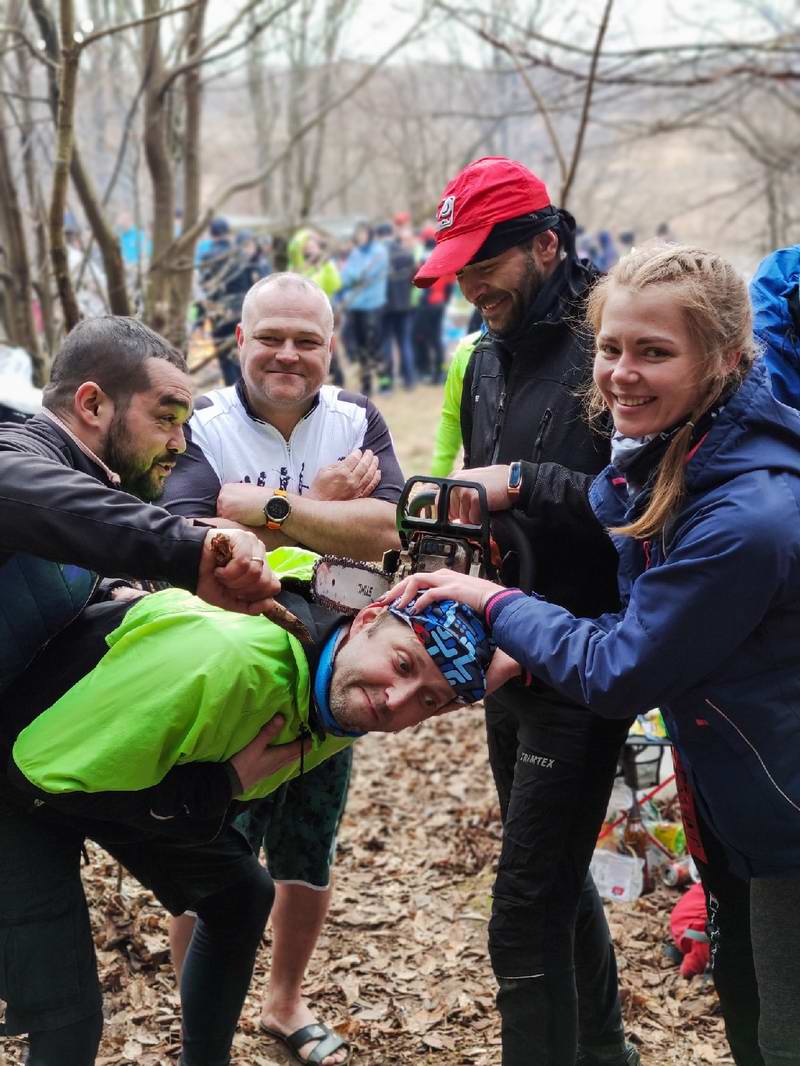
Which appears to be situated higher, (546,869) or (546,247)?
(546,247)

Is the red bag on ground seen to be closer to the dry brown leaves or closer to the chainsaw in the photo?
the dry brown leaves

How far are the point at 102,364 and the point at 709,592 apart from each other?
155cm

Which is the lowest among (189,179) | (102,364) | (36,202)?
(102,364)

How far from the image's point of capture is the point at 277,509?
10.7 feet

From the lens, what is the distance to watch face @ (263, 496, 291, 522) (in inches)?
128

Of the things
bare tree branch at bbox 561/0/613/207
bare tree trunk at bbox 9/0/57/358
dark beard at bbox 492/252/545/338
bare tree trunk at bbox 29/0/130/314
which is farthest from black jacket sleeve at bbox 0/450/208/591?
bare tree trunk at bbox 9/0/57/358

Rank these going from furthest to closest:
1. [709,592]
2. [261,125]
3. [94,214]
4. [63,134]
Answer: [261,125] → [94,214] → [63,134] → [709,592]

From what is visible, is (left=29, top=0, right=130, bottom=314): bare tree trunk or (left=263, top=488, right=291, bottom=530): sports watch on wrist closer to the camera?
(left=263, top=488, right=291, bottom=530): sports watch on wrist

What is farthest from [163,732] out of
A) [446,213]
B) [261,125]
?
[261,125]

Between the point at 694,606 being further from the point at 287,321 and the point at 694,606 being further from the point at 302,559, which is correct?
the point at 287,321

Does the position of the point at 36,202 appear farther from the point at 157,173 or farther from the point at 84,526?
the point at 84,526

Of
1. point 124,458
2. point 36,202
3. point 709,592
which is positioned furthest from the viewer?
point 36,202

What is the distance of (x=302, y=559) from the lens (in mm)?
2906

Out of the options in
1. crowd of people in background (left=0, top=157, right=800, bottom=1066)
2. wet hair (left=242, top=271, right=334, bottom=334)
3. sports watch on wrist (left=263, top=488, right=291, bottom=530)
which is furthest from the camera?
wet hair (left=242, top=271, right=334, bottom=334)
